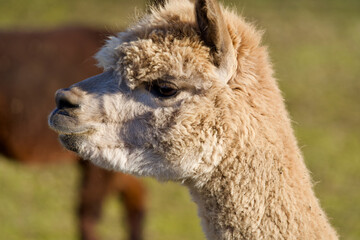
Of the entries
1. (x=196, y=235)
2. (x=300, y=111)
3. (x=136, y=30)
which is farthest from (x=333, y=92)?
(x=136, y=30)

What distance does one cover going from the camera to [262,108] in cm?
297

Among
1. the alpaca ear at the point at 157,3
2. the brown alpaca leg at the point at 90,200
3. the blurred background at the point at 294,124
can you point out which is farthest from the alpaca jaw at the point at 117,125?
the brown alpaca leg at the point at 90,200

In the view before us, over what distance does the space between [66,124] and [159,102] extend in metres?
0.48

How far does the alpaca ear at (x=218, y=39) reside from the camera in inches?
114

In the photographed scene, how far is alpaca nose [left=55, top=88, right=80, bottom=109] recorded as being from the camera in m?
3.06

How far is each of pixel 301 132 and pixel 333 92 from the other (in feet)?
8.18

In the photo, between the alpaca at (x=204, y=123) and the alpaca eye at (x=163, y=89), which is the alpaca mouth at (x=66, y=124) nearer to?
the alpaca at (x=204, y=123)

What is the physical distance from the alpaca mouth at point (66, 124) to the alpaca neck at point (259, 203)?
688 mm

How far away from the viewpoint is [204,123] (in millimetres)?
2941

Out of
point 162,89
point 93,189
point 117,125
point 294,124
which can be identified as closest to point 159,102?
point 162,89

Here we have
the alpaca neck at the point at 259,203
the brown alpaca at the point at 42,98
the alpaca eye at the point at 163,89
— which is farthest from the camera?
the brown alpaca at the point at 42,98

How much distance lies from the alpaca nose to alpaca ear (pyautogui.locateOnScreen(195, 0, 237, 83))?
699mm

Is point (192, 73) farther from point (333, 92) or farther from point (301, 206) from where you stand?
point (333, 92)

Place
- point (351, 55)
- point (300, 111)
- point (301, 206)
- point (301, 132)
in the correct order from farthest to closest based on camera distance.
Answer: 1. point (351, 55)
2. point (300, 111)
3. point (301, 132)
4. point (301, 206)
